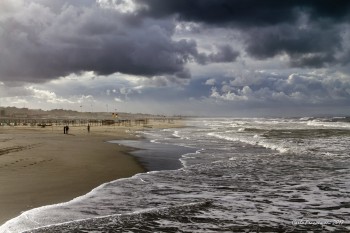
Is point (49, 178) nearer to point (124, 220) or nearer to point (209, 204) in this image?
point (124, 220)

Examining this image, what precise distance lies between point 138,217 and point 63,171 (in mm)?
8632

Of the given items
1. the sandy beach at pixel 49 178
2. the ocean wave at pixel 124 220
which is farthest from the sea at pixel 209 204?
the sandy beach at pixel 49 178

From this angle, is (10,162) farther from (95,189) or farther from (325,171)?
(325,171)

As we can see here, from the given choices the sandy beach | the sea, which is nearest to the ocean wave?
the sea

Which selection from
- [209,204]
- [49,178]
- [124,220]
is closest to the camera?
[124,220]

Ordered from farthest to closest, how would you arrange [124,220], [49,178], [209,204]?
[49,178] < [209,204] < [124,220]

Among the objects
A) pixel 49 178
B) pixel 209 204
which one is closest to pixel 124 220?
pixel 209 204

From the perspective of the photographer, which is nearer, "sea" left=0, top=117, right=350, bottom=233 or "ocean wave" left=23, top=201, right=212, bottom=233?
"ocean wave" left=23, top=201, right=212, bottom=233

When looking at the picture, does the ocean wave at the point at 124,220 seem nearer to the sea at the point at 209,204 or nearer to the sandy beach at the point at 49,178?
the sea at the point at 209,204

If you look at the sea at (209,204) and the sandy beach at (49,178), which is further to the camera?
the sandy beach at (49,178)

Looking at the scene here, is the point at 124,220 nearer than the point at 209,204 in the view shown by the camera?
Yes

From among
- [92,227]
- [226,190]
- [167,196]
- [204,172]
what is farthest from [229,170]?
[92,227]

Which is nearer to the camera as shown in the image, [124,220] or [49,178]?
[124,220]

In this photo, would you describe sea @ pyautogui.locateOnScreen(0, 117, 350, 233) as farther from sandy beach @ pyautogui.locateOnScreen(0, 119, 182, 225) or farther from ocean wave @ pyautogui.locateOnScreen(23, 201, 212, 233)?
sandy beach @ pyautogui.locateOnScreen(0, 119, 182, 225)
